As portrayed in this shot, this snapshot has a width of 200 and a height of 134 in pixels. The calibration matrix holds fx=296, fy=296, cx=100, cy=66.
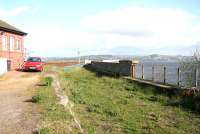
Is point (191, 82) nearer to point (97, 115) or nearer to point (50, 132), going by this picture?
point (97, 115)

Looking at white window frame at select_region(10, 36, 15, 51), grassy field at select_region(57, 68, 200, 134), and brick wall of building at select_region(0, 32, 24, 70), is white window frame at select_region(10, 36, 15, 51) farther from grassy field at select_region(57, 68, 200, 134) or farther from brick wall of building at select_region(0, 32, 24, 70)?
grassy field at select_region(57, 68, 200, 134)

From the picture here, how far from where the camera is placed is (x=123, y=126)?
9.12 metres

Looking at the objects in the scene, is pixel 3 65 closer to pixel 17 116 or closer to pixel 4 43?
pixel 4 43

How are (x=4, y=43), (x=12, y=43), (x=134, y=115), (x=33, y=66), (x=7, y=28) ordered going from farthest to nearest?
(x=12, y=43), (x=33, y=66), (x=4, y=43), (x=7, y=28), (x=134, y=115)

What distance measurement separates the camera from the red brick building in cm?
3016

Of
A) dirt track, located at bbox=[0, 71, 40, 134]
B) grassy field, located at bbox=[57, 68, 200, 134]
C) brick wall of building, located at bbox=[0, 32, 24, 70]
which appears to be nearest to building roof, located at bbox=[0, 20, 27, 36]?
brick wall of building, located at bbox=[0, 32, 24, 70]

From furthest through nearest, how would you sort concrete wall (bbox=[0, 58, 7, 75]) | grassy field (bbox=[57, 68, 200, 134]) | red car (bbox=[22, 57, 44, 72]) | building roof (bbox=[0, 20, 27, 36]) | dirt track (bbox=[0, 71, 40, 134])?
red car (bbox=[22, 57, 44, 72])
building roof (bbox=[0, 20, 27, 36])
concrete wall (bbox=[0, 58, 7, 75])
grassy field (bbox=[57, 68, 200, 134])
dirt track (bbox=[0, 71, 40, 134])

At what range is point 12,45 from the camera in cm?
3334

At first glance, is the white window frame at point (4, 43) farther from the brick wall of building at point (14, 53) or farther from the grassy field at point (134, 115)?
the grassy field at point (134, 115)

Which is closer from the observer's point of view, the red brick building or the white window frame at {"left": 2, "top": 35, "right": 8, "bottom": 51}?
the red brick building

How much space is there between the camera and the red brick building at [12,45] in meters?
30.2

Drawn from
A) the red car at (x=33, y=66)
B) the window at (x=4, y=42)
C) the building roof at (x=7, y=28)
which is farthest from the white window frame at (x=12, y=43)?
the red car at (x=33, y=66)

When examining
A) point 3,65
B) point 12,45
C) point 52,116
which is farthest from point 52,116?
point 12,45

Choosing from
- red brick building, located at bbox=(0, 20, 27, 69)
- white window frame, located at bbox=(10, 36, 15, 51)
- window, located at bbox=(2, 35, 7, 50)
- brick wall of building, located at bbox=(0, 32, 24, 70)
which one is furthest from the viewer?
white window frame, located at bbox=(10, 36, 15, 51)
